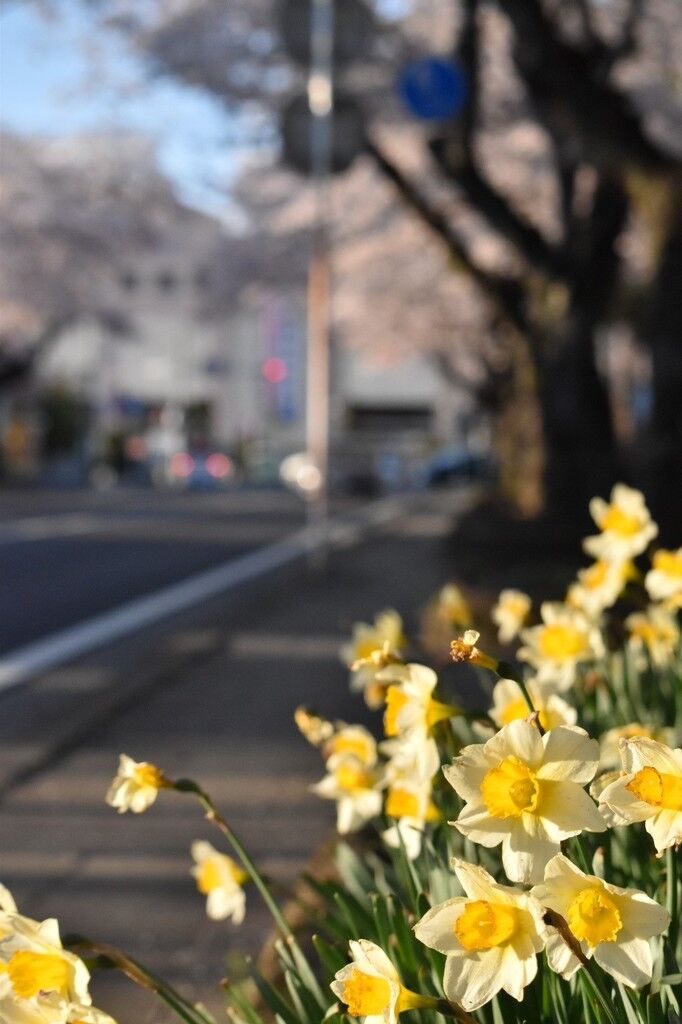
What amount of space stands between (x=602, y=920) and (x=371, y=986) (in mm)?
254

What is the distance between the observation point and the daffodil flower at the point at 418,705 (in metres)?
2.18

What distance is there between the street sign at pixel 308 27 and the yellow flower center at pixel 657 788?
12.7m

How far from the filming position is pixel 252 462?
188 ft

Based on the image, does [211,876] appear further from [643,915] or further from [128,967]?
[643,915]

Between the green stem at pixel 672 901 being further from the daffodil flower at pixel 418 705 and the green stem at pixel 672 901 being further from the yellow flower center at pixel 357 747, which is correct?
the yellow flower center at pixel 357 747

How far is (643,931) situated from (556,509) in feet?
42.4

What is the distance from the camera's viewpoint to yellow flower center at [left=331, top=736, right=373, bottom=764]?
2.85 metres

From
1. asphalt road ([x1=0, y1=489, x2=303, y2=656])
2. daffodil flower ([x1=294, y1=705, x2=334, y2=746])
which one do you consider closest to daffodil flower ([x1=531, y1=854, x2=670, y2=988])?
daffodil flower ([x1=294, y1=705, x2=334, y2=746])

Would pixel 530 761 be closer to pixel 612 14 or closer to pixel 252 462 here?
pixel 612 14

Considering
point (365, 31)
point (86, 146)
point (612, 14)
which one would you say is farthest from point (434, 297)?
point (365, 31)

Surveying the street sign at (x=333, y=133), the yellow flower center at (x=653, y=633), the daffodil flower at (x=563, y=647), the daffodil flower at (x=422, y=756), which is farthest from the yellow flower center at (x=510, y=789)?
the street sign at (x=333, y=133)

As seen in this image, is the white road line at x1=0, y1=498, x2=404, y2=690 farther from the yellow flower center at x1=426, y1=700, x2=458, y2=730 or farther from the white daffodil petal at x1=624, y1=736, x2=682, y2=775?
the white daffodil petal at x1=624, y1=736, x2=682, y2=775

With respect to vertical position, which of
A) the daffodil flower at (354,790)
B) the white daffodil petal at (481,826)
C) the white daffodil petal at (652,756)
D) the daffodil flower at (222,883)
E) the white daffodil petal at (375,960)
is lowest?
the daffodil flower at (222,883)

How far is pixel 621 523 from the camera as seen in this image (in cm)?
326
